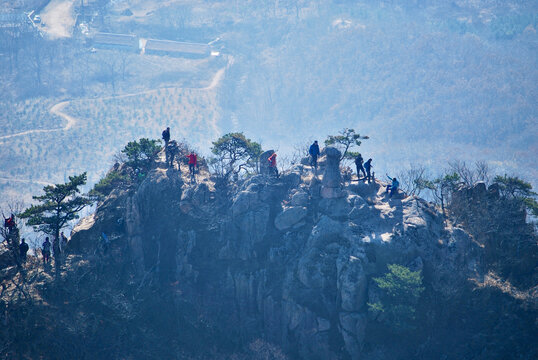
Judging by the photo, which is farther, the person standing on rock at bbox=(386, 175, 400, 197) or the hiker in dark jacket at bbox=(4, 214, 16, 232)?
the person standing on rock at bbox=(386, 175, 400, 197)

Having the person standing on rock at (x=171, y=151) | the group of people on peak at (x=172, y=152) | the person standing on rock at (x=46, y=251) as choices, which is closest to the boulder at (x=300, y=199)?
the group of people on peak at (x=172, y=152)

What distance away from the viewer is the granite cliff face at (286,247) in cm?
5984

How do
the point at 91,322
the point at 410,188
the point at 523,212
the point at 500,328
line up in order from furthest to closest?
the point at 410,188 → the point at 523,212 → the point at 91,322 → the point at 500,328

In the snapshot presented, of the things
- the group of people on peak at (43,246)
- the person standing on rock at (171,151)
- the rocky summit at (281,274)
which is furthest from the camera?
the person standing on rock at (171,151)

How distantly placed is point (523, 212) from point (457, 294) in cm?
1527

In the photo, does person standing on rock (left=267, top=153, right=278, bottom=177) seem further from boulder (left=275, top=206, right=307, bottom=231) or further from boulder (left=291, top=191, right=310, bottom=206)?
boulder (left=275, top=206, right=307, bottom=231)

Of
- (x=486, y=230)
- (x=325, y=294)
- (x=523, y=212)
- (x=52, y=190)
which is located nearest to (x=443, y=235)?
(x=486, y=230)

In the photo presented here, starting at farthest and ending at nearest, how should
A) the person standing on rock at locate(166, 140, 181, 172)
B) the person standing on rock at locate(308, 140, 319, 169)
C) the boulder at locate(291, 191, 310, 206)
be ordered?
the person standing on rock at locate(166, 140, 181, 172) → the person standing on rock at locate(308, 140, 319, 169) → the boulder at locate(291, 191, 310, 206)

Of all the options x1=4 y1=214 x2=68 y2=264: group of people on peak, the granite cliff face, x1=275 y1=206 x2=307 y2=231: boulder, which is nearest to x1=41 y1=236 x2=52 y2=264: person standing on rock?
x1=4 y1=214 x2=68 y2=264: group of people on peak

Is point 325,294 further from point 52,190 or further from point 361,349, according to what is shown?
point 52,190

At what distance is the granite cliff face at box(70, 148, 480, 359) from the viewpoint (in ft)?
196

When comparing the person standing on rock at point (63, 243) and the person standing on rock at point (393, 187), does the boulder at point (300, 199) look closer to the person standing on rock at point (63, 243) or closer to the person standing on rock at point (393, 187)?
the person standing on rock at point (393, 187)

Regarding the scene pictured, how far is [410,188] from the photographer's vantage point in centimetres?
7906

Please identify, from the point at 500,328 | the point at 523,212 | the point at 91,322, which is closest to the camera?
the point at 500,328
